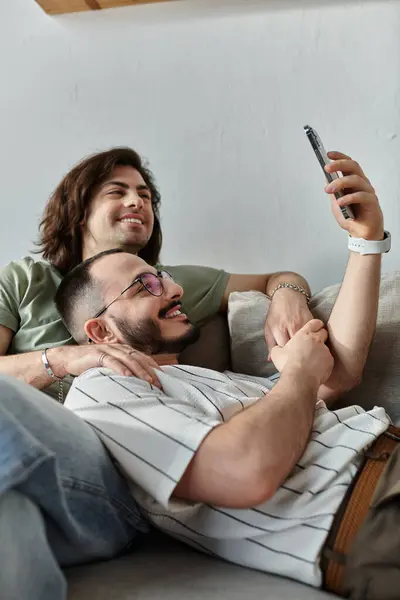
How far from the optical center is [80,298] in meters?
1.39

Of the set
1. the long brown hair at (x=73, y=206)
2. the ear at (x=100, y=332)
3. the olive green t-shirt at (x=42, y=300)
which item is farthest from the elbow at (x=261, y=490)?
the long brown hair at (x=73, y=206)

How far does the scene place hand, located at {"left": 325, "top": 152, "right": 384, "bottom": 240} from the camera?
1208 millimetres

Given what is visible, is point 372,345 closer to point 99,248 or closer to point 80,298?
point 80,298

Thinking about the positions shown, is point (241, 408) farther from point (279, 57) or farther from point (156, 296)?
point (279, 57)

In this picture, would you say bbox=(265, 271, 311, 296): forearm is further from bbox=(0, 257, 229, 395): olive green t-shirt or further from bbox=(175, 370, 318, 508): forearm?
bbox=(175, 370, 318, 508): forearm

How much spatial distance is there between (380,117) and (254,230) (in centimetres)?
50

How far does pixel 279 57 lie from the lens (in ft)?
6.52

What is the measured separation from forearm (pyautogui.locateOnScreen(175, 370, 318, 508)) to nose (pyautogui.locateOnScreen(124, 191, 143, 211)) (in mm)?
926

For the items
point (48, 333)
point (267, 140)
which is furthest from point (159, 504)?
point (267, 140)

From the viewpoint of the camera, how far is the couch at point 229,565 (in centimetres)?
80

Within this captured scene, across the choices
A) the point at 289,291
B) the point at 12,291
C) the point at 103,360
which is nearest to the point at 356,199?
the point at 289,291

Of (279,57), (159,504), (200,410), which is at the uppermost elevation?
(279,57)

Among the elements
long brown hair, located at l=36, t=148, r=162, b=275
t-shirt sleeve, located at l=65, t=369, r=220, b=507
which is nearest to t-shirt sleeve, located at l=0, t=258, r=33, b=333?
long brown hair, located at l=36, t=148, r=162, b=275

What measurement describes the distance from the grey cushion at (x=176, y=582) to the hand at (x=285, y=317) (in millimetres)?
535
